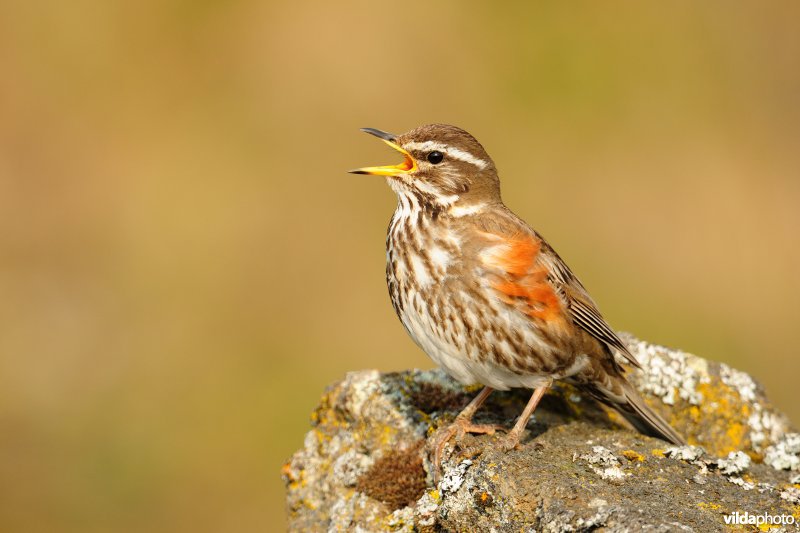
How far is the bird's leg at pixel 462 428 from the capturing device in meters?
7.49

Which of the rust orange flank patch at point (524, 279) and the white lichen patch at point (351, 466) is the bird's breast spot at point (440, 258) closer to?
the rust orange flank patch at point (524, 279)

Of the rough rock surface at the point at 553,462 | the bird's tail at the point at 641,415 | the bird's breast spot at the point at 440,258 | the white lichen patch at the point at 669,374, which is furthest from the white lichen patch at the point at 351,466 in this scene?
the white lichen patch at the point at 669,374

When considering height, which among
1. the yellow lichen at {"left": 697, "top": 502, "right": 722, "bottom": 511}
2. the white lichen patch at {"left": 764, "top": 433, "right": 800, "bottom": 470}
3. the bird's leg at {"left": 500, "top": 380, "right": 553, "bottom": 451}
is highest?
the bird's leg at {"left": 500, "top": 380, "right": 553, "bottom": 451}

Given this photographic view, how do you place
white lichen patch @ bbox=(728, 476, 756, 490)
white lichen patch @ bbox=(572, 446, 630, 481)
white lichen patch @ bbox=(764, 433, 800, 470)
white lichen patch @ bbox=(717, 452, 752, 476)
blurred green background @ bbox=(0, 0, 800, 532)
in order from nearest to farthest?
white lichen patch @ bbox=(572, 446, 630, 481), white lichen patch @ bbox=(728, 476, 756, 490), white lichen patch @ bbox=(717, 452, 752, 476), white lichen patch @ bbox=(764, 433, 800, 470), blurred green background @ bbox=(0, 0, 800, 532)

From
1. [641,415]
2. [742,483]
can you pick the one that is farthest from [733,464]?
[641,415]

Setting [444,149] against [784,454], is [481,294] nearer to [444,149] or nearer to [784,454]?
[444,149]

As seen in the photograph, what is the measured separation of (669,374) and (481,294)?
92.3 inches

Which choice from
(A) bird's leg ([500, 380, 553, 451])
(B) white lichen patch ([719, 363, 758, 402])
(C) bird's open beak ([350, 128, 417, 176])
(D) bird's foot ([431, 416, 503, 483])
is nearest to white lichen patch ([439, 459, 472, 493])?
(D) bird's foot ([431, 416, 503, 483])

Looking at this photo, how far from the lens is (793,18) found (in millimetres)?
18438

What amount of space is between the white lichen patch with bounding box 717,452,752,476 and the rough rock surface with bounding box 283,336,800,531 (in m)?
0.01

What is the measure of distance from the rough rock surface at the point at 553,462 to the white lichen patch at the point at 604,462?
0.5 inches

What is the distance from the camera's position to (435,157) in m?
8.16

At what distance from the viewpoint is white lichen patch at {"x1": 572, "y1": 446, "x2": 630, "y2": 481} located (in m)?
6.87

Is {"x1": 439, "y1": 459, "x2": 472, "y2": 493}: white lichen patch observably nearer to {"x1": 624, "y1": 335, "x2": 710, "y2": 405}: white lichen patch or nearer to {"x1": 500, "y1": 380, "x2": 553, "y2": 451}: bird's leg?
{"x1": 500, "y1": 380, "x2": 553, "y2": 451}: bird's leg
